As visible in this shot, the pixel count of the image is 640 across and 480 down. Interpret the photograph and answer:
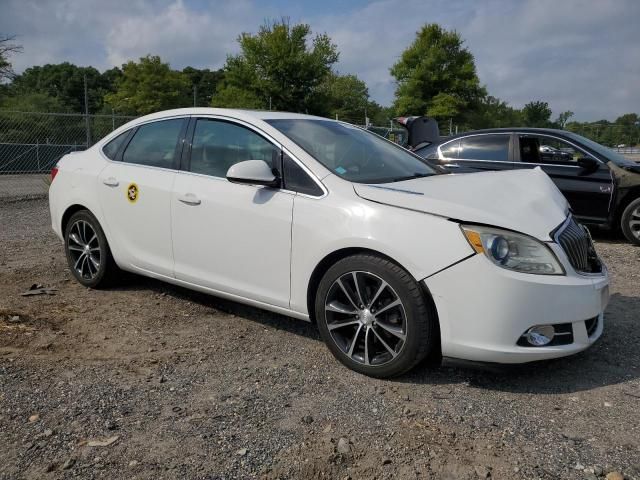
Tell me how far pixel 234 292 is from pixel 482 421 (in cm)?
179

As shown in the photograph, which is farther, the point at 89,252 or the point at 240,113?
the point at 89,252

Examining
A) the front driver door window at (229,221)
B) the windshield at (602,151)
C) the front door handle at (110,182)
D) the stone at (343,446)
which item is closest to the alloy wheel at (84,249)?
the front door handle at (110,182)

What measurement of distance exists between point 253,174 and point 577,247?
1.93 m

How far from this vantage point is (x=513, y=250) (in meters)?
2.90

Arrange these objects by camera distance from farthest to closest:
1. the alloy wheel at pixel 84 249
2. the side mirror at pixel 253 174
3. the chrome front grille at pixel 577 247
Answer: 1. the alloy wheel at pixel 84 249
2. the side mirror at pixel 253 174
3. the chrome front grille at pixel 577 247

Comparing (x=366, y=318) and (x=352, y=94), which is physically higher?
(x=352, y=94)

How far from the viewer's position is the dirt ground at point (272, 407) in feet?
7.84

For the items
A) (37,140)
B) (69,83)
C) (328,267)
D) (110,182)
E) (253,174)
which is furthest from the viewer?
(69,83)

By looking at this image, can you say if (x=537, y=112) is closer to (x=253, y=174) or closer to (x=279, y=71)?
(x=279, y=71)

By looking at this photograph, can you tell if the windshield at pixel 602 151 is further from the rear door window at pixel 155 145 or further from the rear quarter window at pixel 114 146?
the rear quarter window at pixel 114 146

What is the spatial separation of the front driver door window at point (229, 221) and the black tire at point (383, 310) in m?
0.34

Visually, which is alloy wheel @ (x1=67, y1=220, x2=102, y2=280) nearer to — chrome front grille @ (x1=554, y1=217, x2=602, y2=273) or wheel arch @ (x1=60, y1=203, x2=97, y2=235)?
wheel arch @ (x1=60, y1=203, x2=97, y2=235)

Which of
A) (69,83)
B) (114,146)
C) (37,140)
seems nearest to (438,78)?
(37,140)

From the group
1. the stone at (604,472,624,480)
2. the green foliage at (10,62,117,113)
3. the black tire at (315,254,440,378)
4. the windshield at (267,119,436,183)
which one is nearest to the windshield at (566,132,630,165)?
the windshield at (267,119,436,183)
